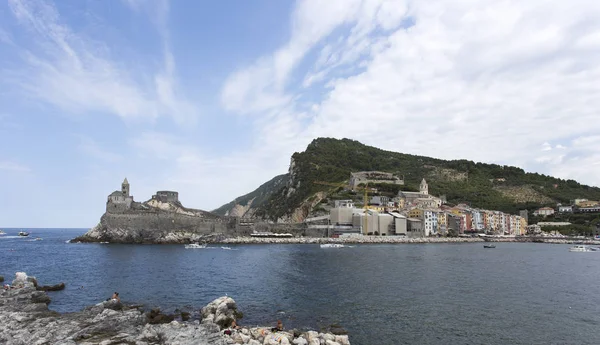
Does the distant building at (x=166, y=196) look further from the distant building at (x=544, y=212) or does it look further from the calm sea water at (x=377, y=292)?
the distant building at (x=544, y=212)

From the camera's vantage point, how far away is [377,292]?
2870cm

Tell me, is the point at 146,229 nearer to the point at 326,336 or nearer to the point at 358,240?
the point at 358,240

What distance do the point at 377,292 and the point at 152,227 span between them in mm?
61627

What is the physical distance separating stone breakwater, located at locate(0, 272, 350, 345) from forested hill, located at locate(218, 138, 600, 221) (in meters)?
85.2

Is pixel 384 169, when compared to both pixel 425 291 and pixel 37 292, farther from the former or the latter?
pixel 37 292

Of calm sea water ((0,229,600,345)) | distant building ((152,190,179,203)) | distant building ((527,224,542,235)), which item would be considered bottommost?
calm sea water ((0,229,600,345))

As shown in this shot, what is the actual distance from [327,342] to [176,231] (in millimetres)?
70497

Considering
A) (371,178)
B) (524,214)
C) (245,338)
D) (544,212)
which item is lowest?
(245,338)

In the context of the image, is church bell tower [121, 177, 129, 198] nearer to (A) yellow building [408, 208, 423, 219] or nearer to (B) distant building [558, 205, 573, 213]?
(A) yellow building [408, 208, 423, 219]

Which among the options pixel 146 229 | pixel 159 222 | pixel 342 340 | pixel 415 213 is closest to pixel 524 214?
pixel 415 213

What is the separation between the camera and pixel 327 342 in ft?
52.9

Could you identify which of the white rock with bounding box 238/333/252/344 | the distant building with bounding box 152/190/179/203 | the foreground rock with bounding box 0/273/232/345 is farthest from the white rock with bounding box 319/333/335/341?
the distant building with bounding box 152/190/179/203

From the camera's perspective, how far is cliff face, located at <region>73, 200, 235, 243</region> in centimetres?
7800

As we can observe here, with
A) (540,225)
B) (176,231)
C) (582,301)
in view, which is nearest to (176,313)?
(582,301)
